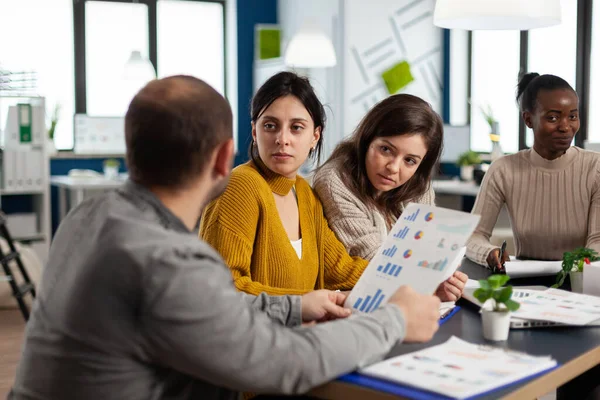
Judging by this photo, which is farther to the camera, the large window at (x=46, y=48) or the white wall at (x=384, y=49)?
the white wall at (x=384, y=49)

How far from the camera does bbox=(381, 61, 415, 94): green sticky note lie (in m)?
6.45

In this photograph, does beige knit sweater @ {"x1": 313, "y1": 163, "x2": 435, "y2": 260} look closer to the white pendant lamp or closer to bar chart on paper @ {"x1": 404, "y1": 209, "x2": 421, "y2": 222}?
bar chart on paper @ {"x1": 404, "y1": 209, "x2": 421, "y2": 222}

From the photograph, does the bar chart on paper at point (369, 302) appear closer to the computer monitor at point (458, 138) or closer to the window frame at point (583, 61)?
the window frame at point (583, 61)

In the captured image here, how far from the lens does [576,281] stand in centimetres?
168

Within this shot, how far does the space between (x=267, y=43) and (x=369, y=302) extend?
5920mm

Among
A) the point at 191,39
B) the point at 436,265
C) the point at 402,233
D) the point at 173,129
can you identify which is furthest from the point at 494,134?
the point at 173,129

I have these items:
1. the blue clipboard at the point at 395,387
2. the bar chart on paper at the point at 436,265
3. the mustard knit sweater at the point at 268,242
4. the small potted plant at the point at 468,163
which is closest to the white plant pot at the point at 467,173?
the small potted plant at the point at 468,163

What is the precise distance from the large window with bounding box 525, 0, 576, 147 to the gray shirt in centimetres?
498

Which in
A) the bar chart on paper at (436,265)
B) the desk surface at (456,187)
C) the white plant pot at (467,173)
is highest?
the bar chart on paper at (436,265)

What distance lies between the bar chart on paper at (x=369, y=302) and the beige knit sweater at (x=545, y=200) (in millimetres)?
959

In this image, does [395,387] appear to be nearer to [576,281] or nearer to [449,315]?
[449,315]

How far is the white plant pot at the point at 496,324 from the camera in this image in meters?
1.23

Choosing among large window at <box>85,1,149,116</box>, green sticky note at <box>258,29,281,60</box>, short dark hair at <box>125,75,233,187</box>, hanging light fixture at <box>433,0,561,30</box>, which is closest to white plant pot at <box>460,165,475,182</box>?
green sticky note at <box>258,29,281,60</box>

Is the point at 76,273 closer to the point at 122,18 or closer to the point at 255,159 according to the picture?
the point at 255,159
